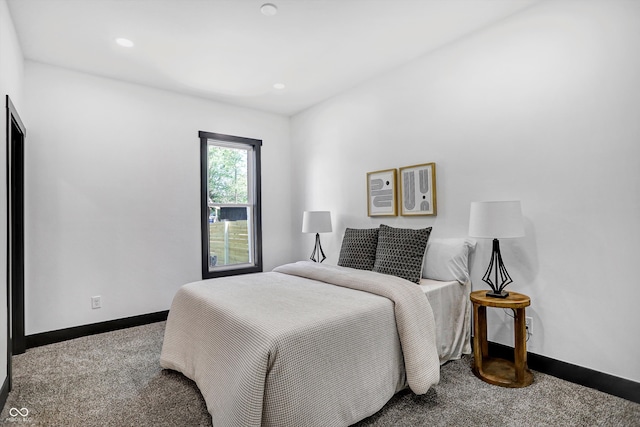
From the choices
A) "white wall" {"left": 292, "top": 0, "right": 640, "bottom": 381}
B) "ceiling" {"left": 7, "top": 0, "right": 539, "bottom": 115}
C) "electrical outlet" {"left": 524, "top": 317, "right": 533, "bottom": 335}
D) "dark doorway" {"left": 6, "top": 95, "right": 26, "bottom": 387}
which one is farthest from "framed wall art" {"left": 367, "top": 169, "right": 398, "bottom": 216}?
"dark doorway" {"left": 6, "top": 95, "right": 26, "bottom": 387}

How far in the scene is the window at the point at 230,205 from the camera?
13.7 feet

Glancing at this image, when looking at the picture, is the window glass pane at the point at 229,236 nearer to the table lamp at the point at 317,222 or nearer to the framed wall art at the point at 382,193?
the table lamp at the point at 317,222

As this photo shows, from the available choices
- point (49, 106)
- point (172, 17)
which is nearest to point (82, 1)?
point (172, 17)

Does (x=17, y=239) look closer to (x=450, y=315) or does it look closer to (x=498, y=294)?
(x=450, y=315)

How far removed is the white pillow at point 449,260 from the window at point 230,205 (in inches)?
97.4

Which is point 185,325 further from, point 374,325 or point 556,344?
point 556,344

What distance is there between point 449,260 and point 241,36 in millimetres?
2491

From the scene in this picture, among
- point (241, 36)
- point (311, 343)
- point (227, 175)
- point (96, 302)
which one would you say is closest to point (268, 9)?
point (241, 36)

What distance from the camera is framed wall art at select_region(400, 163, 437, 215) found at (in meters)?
3.08

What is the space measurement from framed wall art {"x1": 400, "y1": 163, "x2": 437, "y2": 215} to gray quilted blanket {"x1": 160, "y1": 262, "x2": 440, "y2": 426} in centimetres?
99

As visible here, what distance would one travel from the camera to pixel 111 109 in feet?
11.6

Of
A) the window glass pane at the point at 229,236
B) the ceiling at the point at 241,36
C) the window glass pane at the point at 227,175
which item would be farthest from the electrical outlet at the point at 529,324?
the window glass pane at the point at 227,175

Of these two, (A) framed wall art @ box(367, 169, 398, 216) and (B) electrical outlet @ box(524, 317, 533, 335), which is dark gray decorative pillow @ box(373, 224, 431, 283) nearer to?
(A) framed wall art @ box(367, 169, 398, 216)

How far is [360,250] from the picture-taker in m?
3.20
